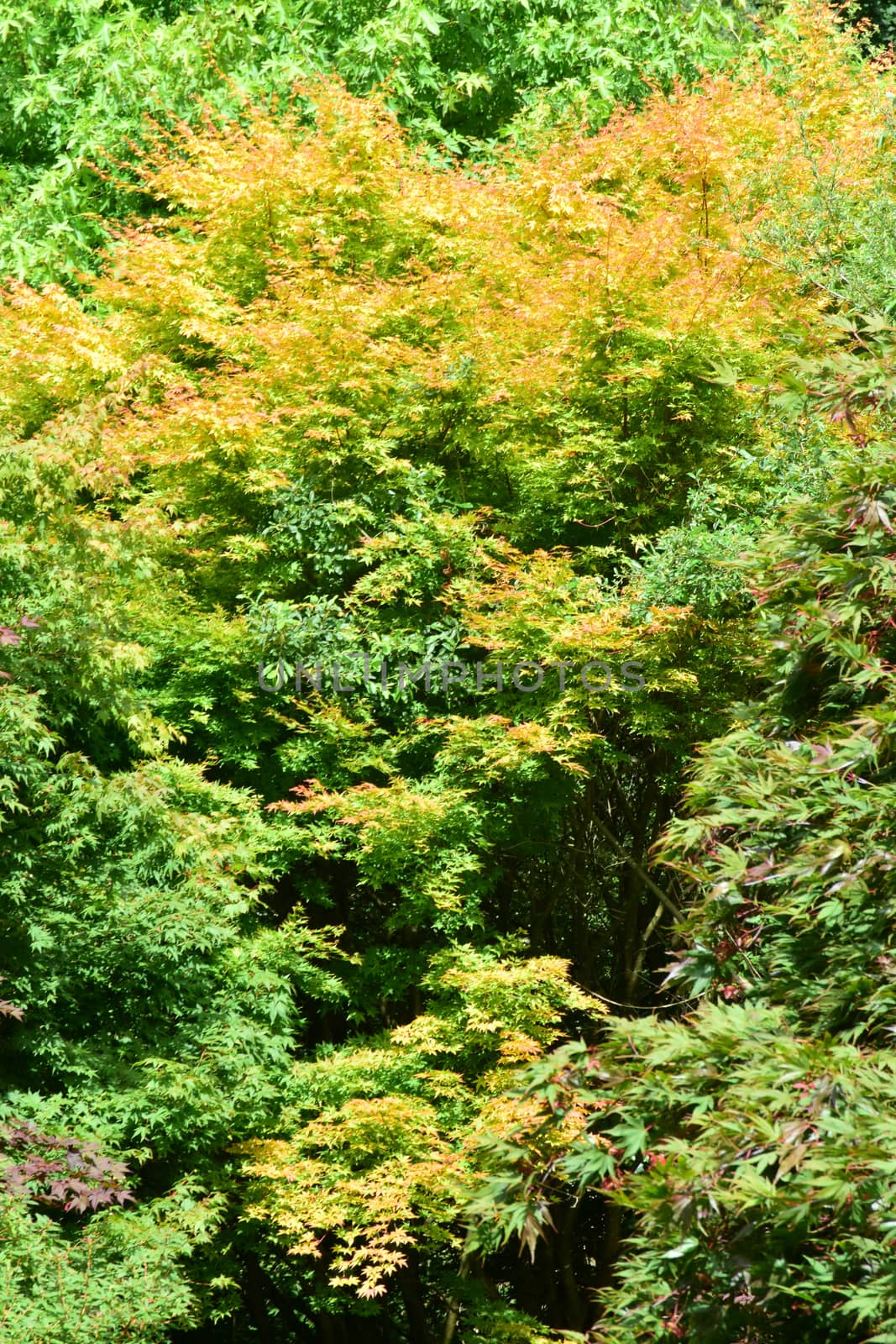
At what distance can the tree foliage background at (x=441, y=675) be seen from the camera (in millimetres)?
4840

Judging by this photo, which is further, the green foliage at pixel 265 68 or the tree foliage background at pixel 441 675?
the green foliage at pixel 265 68

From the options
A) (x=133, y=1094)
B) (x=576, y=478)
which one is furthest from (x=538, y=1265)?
(x=576, y=478)

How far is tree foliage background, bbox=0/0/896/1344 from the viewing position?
484 cm

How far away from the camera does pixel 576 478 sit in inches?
400

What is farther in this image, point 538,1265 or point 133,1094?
point 538,1265

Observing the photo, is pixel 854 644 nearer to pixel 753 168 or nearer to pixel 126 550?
pixel 126 550

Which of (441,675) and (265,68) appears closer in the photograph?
(441,675)

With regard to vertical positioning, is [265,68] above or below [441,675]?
above

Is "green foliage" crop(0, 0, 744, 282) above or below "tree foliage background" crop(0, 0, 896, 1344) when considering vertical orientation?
above

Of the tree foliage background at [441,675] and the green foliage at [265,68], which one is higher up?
the green foliage at [265,68]

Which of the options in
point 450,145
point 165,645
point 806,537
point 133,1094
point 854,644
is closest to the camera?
point 854,644

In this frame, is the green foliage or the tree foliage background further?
the green foliage

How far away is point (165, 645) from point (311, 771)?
4.36 ft

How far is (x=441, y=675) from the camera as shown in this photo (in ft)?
33.0
